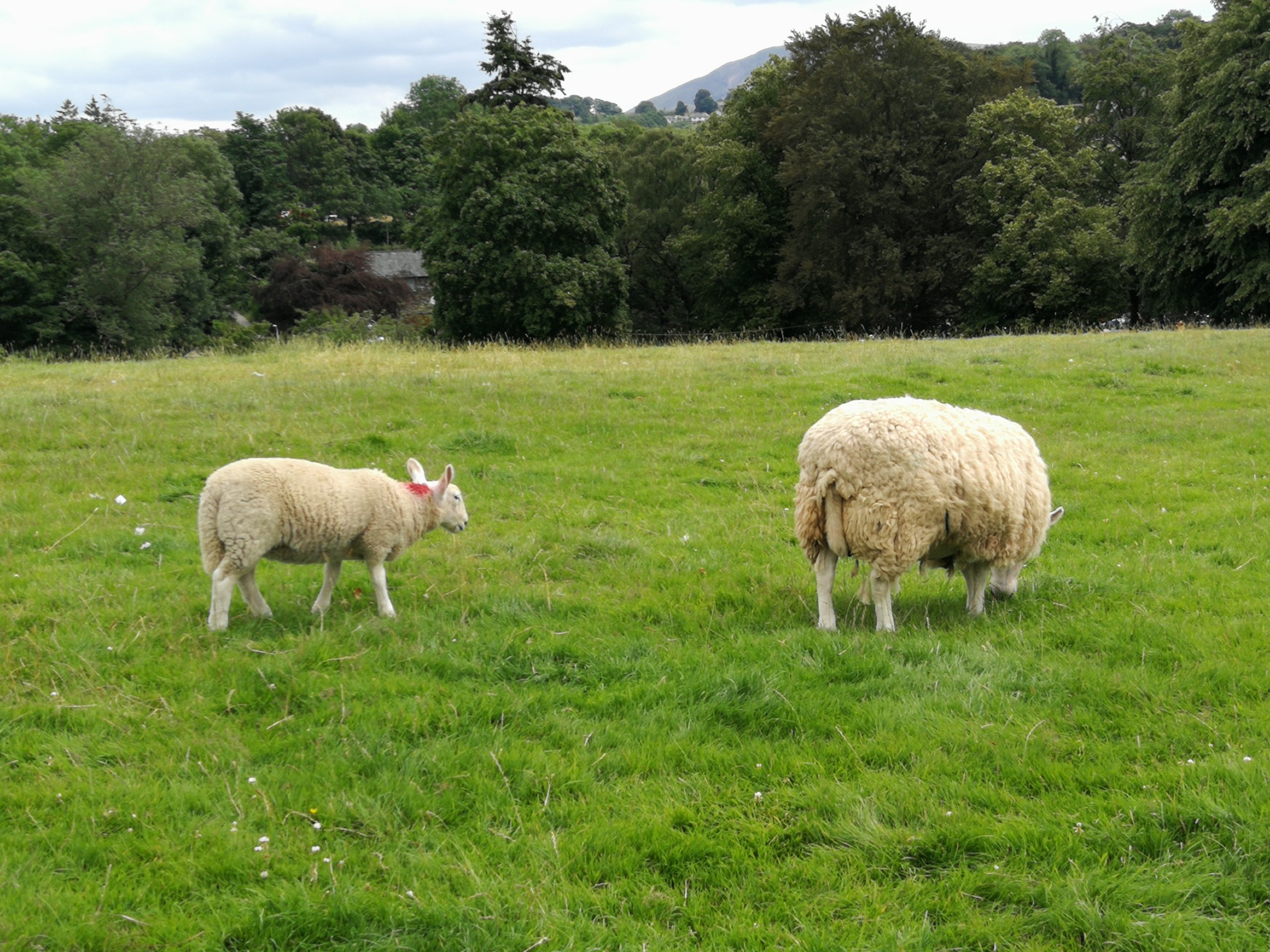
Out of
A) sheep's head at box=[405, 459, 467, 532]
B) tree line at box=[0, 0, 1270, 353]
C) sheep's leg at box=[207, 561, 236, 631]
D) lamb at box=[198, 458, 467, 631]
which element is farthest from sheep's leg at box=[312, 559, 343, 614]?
tree line at box=[0, 0, 1270, 353]

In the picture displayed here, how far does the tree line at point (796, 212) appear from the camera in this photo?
41938 millimetres

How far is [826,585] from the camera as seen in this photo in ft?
26.5

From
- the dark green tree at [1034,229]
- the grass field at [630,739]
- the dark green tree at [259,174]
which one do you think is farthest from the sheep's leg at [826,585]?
the dark green tree at [259,174]

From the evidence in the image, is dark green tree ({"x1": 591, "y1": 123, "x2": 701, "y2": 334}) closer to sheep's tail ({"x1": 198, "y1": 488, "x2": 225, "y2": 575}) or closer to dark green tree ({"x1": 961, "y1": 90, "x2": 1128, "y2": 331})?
dark green tree ({"x1": 961, "y1": 90, "x2": 1128, "y2": 331})

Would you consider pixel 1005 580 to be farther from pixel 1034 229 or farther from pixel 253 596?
pixel 1034 229

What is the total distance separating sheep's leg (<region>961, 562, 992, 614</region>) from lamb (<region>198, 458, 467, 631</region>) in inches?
186

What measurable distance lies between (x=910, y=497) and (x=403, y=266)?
92.9m

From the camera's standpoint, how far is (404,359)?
23734mm

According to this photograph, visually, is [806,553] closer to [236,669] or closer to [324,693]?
[324,693]

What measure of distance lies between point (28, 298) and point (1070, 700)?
210ft

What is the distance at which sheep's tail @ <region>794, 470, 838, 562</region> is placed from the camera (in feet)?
25.9

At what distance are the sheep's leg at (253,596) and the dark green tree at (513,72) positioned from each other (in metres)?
57.2

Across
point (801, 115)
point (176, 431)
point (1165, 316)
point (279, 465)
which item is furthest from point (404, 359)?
point (1165, 316)

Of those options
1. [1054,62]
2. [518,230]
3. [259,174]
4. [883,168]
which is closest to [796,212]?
[883,168]
